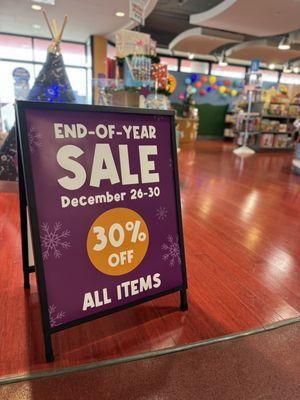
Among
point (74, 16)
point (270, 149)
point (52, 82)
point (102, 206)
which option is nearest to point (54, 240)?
point (102, 206)

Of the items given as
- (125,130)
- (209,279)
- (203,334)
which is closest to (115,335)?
(203,334)

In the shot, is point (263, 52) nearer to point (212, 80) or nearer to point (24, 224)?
point (212, 80)

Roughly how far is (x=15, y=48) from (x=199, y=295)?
10.6 meters

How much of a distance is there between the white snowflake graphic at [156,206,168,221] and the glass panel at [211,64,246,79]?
13.6 m

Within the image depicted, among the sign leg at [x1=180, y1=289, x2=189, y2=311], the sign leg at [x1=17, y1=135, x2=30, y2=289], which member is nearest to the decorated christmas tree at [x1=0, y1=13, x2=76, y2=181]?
the sign leg at [x1=17, y1=135, x2=30, y2=289]

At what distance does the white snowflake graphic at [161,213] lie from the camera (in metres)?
1.31

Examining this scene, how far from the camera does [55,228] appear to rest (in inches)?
42.1

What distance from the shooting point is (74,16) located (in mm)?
7309

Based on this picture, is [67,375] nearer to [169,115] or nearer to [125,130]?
[125,130]

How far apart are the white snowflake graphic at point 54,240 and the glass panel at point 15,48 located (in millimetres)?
10430

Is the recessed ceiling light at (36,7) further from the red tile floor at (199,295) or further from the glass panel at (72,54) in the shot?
the red tile floor at (199,295)

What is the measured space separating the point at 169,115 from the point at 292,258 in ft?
4.70

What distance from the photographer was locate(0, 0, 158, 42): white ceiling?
255 inches

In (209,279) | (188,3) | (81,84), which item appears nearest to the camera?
(209,279)
